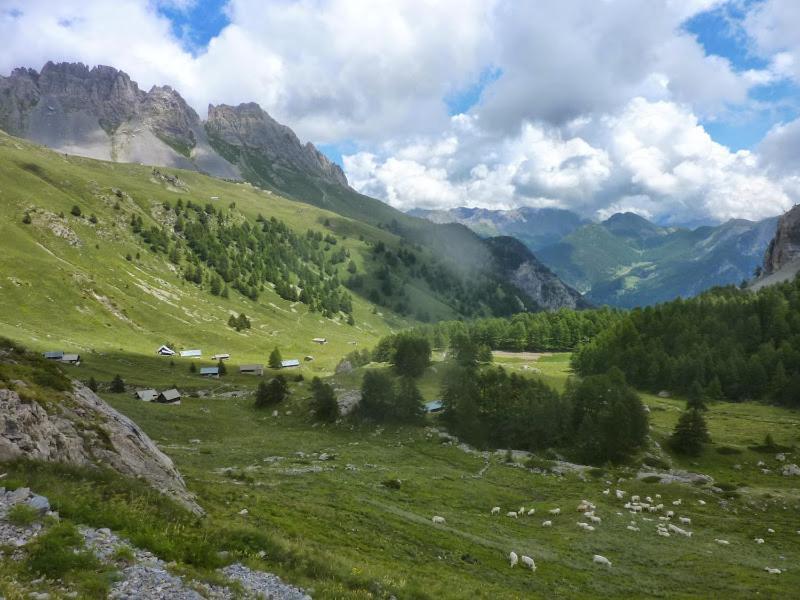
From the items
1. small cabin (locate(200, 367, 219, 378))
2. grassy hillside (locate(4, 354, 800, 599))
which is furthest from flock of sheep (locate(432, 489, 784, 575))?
small cabin (locate(200, 367, 219, 378))

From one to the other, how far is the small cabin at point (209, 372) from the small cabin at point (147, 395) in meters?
34.5

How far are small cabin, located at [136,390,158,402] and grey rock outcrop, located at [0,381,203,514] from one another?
244 ft

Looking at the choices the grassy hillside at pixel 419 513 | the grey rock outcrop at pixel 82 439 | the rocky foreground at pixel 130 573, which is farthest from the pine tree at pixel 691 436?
the rocky foreground at pixel 130 573

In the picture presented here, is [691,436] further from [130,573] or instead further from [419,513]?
[130,573]

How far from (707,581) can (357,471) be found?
114 ft

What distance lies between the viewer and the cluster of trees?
401 ft

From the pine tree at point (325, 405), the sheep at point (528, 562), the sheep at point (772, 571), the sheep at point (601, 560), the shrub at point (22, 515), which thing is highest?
the shrub at point (22, 515)

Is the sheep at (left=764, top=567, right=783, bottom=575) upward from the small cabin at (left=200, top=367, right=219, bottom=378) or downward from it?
upward

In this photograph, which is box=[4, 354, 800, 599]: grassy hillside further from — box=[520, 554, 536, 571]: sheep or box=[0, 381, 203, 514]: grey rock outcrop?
box=[0, 381, 203, 514]: grey rock outcrop

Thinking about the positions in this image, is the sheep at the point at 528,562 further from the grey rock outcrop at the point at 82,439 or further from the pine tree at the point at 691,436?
the pine tree at the point at 691,436

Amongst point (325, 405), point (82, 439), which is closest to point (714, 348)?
point (325, 405)

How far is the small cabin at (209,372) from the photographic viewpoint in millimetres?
131875

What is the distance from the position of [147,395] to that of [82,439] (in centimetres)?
8251

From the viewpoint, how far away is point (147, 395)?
A: 3735 inches
